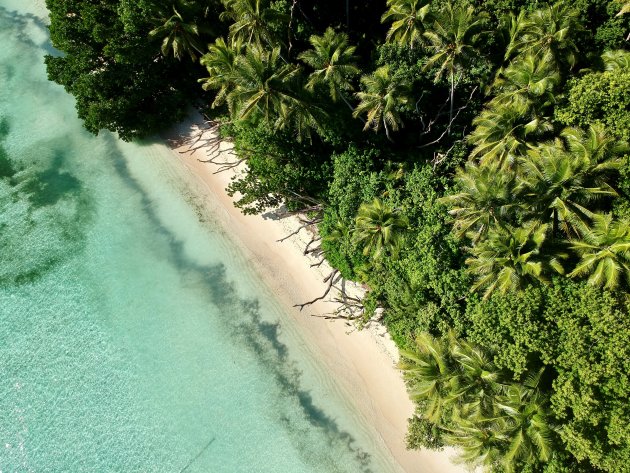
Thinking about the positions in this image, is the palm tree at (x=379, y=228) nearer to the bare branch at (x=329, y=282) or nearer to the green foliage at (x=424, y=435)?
the bare branch at (x=329, y=282)

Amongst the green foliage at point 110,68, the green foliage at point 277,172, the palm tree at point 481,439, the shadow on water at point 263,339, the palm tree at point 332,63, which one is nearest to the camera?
the palm tree at point 481,439

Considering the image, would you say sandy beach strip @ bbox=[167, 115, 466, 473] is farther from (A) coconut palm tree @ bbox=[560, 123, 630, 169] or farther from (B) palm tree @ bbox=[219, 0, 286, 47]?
(A) coconut palm tree @ bbox=[560, 123, 630, 169]

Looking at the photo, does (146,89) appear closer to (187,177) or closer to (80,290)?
(187,177)

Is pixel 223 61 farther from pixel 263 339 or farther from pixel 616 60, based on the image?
pixel 616 60

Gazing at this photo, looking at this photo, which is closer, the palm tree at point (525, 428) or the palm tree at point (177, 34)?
the palm tree at point (525, 428)

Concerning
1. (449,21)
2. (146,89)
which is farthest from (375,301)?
(146,89)

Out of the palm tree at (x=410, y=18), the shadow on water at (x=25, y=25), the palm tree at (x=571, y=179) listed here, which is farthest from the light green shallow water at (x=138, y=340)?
the palm tree at (x=410, y=18)
